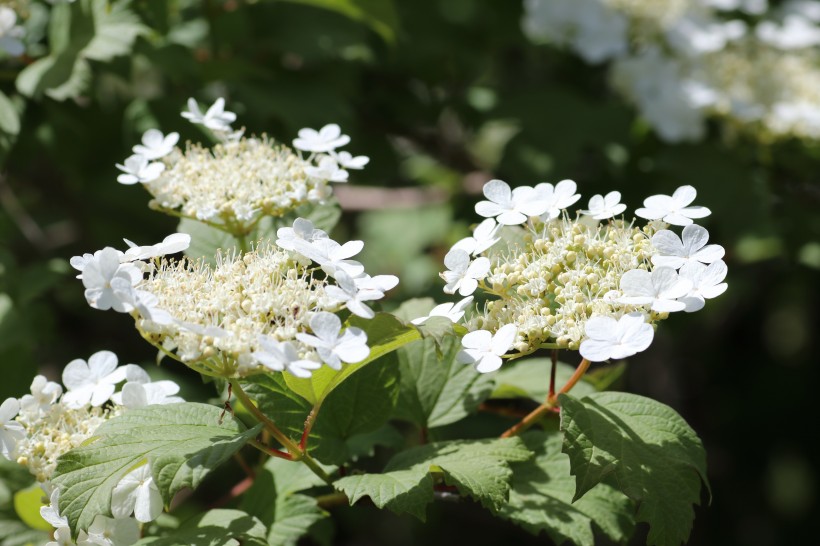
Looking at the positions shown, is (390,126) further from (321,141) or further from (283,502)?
(283,502)

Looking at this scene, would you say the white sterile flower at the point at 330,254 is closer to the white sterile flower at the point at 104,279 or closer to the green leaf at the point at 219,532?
the white sterile flower at the point at 104,279

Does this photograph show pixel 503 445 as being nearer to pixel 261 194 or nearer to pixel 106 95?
pixel 261 194

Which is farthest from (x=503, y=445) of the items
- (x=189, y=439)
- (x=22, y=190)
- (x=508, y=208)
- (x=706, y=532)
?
(x=706, y=532)

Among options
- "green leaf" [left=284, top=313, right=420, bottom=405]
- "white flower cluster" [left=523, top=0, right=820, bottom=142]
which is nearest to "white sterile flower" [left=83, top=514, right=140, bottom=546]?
"green leaf" [left=284, top=313, right=420, bottom=405]

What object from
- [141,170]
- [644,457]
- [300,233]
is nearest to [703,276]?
[644,457]

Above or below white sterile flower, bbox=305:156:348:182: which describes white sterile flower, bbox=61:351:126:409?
below

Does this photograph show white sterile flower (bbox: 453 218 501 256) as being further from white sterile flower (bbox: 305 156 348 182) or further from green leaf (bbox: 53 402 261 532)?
green leaf (bbox: 53 402 261 532)

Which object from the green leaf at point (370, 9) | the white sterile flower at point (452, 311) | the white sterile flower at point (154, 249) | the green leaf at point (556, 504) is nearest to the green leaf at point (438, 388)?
the green leaf at point (556, 504)
